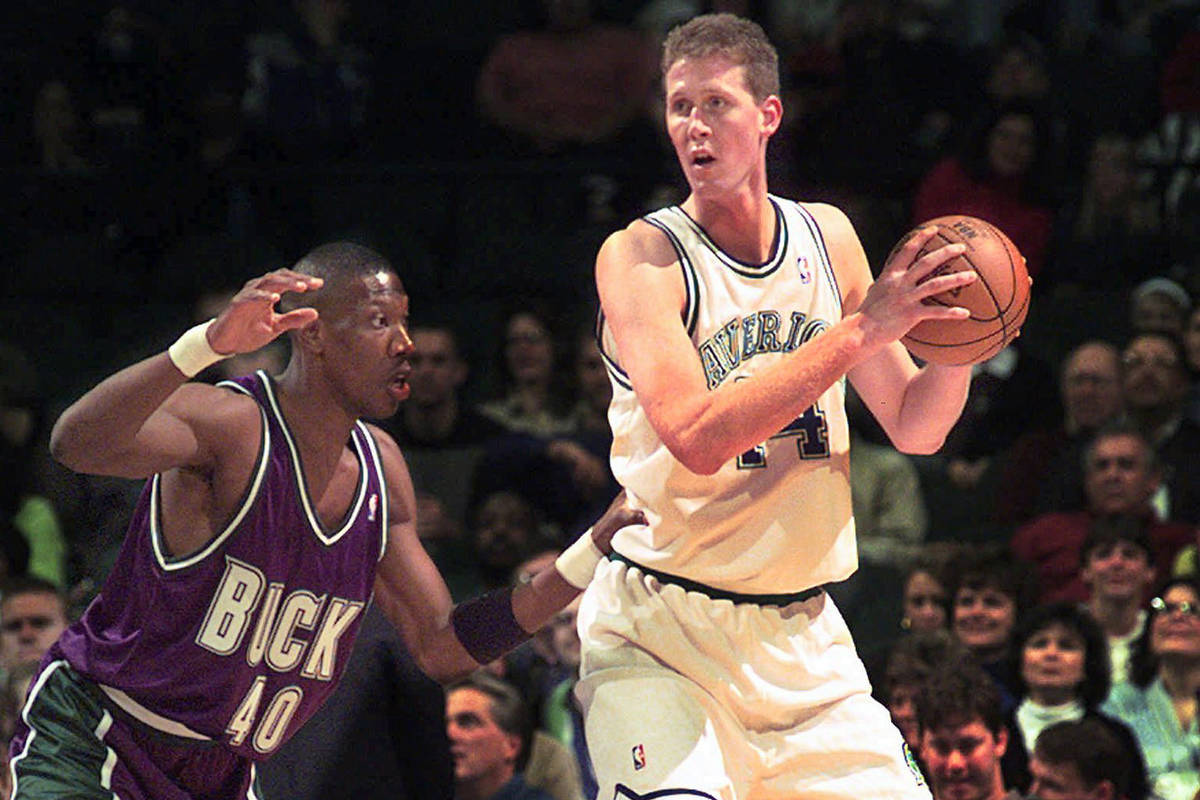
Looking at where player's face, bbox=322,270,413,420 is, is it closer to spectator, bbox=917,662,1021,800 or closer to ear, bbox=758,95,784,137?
ear, bbox=758,95,784,137

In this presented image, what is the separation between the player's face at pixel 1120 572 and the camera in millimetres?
7828

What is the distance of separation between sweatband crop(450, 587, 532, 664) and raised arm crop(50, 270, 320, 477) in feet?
3.50

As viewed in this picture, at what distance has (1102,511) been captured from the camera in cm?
846

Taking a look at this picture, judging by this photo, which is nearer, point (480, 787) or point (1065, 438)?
point (480, 787)

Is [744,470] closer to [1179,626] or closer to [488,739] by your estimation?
[488,739]

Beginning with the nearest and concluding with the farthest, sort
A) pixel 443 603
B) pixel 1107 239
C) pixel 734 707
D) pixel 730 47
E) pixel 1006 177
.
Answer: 1. pixel 734 707
2. pixel 730 47
3. pixel 443 603
4. pixel 1006 177
5. pixel 1107 239

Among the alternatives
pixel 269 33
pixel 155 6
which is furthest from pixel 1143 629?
pixel 155 6

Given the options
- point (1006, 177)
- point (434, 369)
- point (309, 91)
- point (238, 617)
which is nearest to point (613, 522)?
point (238, 617)

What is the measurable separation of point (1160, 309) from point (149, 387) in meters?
6.28

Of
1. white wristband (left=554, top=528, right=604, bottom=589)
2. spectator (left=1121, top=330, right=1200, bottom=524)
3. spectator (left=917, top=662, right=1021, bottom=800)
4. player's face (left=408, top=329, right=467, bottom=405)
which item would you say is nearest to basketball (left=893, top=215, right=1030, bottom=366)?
white wristband (left=554, top=528, right=604, bottom=589)

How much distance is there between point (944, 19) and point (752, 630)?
8157mm

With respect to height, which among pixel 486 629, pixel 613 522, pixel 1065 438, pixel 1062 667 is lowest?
pixel 1062 667

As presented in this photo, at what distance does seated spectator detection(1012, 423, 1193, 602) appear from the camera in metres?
8.37

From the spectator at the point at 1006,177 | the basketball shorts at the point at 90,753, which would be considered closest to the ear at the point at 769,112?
the basketball shorts at the point at 90,753
